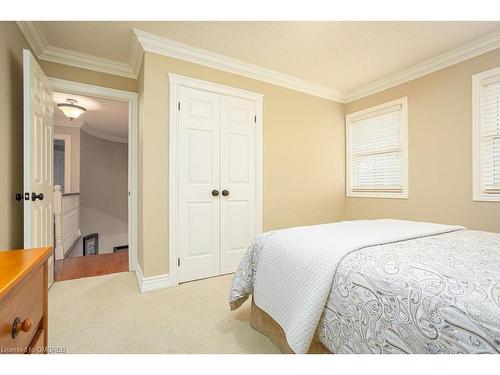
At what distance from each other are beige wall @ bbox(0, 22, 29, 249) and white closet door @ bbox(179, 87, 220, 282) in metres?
1.27

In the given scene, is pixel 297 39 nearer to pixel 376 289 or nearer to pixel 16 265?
pixel 376 289

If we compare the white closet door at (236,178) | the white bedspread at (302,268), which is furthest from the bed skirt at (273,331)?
the white closet door at (236,178)

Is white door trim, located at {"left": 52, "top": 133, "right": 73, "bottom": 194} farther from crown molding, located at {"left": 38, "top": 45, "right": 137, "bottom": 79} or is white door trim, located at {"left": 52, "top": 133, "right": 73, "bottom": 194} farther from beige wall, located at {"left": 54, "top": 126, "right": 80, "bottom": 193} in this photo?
crown molding, located at {"left": 38, "top": 45, "right": 137, "bottom": 79}

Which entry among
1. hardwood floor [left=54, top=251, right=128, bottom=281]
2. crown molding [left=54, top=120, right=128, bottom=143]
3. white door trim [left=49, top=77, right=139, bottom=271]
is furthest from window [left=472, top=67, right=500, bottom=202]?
crown molding [left=54, top=120, right=128, bottom=143]

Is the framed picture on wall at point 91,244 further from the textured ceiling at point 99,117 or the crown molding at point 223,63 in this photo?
the crown molding at point 223,63

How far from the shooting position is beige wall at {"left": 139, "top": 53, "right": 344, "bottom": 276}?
2297 mm

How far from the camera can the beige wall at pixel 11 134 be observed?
67.4 inches

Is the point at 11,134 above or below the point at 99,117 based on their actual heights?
below

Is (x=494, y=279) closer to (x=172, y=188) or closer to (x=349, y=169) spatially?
(x=172, y=188)

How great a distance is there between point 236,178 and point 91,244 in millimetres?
5018

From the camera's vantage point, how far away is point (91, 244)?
5.87 meters

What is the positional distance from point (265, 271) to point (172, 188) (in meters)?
1.40

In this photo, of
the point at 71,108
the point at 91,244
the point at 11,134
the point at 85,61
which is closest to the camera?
the point at 11,134

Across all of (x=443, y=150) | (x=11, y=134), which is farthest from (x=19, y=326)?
(x=443, y=150)
